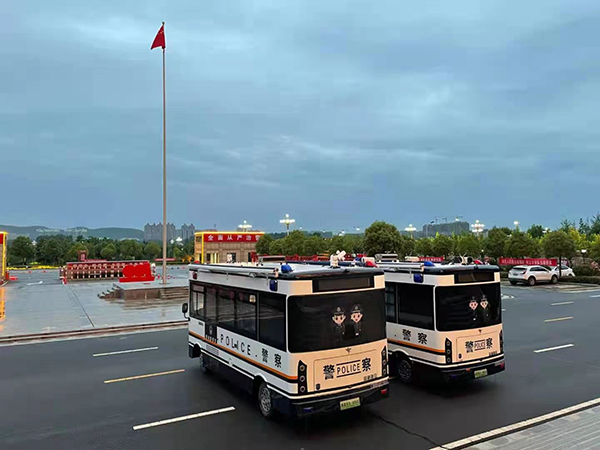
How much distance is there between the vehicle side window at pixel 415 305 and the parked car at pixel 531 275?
26.0 meters

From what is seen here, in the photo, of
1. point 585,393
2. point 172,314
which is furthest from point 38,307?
point 585,393

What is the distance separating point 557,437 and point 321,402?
364 centimetres

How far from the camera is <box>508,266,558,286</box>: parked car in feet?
102

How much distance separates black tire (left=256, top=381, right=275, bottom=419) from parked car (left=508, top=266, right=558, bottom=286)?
28881mm

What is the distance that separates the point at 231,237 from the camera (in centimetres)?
6944

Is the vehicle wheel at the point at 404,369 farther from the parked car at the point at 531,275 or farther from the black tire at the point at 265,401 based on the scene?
the parked car at the point at 531,275

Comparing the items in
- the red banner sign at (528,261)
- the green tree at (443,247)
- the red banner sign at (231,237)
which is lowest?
the red banner sign at (528,261)

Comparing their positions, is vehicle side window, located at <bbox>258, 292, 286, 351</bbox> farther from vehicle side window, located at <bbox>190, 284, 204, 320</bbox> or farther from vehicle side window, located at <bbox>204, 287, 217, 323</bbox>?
vehicle side window, located at <bbox>190, 284, 204, 320</bbox>

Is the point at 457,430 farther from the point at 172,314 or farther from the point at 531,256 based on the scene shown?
the point at 531,256

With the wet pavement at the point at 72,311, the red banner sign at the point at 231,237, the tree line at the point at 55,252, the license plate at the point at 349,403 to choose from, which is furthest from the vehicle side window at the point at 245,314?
the tree line at the point at 55,252

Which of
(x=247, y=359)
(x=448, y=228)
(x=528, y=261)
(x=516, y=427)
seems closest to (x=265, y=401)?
(x=247, y=359)

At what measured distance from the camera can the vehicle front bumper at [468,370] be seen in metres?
8.27

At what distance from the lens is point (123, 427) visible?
23.8 ft

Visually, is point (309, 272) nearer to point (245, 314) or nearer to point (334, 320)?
point (334, 320)
